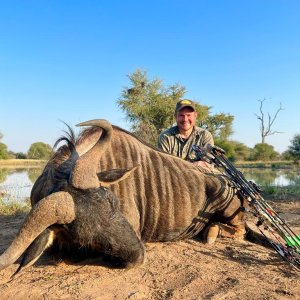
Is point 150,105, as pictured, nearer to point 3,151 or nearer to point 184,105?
point 184,105

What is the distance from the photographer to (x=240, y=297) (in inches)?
105

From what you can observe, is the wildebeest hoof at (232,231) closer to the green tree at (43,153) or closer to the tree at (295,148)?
the green tree at (43,153)

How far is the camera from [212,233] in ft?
13.9

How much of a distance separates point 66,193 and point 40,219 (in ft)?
0.86

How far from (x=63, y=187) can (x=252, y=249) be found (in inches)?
83.1

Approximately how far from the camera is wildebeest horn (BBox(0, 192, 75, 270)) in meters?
2.64

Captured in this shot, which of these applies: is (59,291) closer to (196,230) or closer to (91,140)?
(91,140)

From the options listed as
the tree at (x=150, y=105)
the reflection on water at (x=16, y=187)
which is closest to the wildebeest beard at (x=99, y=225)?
the reflection on water at (x=16, y=187)

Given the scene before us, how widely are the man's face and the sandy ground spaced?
7.88 feet

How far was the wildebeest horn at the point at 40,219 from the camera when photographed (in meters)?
2.64

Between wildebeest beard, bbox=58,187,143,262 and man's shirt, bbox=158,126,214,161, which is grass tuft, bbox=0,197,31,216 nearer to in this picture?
man's shirt, bbox=158,126,214,161

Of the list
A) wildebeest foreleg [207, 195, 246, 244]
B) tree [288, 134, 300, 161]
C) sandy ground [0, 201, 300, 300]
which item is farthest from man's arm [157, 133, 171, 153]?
tree [288, 134, 300, 161]

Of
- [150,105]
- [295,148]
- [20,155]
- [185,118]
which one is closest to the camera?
[185,118]

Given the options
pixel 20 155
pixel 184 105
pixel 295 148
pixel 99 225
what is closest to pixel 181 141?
pixel 184 105
